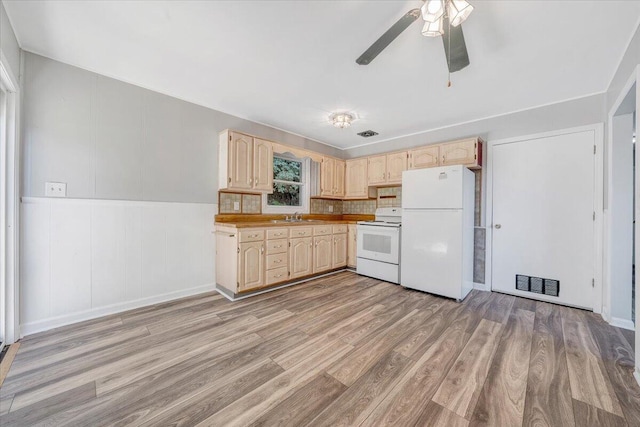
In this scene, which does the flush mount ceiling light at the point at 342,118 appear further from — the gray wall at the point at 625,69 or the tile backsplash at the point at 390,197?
the gray wall at the point at 625,69

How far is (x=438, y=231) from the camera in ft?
10.2

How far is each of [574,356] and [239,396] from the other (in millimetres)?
2364

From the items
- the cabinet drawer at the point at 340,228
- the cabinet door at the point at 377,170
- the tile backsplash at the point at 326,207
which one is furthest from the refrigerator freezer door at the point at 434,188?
the tile backsplash at the point at 326,207

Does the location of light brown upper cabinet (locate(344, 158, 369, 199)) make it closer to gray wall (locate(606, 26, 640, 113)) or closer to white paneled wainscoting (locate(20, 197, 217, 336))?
white paneled wainscoting (locate(20, 197, 217, 336))

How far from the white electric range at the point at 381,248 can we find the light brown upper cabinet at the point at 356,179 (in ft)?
1.90

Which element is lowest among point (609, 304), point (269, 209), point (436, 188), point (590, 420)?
point (590, 420)

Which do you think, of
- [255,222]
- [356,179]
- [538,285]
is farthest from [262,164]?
[538,285]

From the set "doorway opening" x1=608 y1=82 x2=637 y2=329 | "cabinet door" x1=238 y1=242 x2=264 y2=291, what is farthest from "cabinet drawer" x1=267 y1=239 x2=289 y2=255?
"doorway opening" x1=608 y1=82 x2=637 y2=329

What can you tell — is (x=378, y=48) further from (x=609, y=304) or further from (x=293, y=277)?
(x=609, y=304)

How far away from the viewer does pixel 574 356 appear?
5.99ft

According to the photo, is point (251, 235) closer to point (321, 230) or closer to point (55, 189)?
point (321, 230)

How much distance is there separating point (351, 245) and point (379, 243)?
65 centimetres

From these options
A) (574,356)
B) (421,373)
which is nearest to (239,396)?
(421,373)

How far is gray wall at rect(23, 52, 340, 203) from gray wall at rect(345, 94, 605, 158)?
3.24 m
